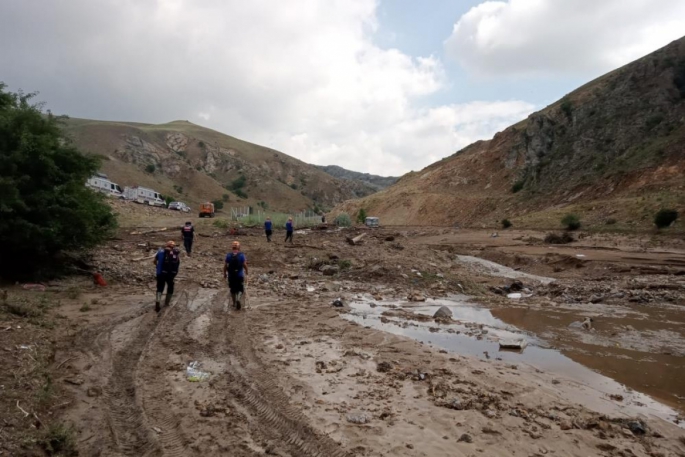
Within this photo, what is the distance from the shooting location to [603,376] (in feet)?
22.7

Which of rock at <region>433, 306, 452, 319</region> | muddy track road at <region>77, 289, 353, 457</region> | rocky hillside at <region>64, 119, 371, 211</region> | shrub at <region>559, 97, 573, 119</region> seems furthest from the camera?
rocky hillside at <region>64, 119, 371, 211</region>

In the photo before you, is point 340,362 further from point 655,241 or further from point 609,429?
point 655,241

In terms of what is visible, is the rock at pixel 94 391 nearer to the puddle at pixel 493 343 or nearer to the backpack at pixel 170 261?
the backpack at pixel 170 261

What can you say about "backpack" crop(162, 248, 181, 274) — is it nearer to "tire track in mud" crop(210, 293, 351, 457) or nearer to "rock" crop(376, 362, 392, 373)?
"tire track in mud" crop(210, 293, 351, 457)

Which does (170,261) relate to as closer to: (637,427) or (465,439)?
Result: (465,439)

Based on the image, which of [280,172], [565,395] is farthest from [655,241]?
[280,172]

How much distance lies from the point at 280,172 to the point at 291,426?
135 meters

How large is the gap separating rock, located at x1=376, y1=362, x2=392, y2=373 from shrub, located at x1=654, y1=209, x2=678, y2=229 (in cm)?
2628

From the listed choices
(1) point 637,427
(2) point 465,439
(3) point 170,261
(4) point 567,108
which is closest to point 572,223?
(3) point 170,261

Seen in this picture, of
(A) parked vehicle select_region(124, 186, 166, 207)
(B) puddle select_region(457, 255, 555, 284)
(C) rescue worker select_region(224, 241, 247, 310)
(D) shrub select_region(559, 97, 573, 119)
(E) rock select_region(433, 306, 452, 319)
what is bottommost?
(E) rock select_region(433, 306, 452, 319)

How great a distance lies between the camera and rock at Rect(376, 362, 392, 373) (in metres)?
6.60

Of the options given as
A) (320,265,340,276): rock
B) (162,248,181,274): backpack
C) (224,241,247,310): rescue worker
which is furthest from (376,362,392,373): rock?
(320,265,340,276): rock

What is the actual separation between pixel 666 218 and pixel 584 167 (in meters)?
24.8

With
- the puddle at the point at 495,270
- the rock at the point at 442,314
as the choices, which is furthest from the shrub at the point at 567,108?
the rock at the point at 442,314
